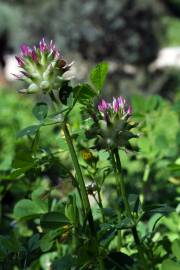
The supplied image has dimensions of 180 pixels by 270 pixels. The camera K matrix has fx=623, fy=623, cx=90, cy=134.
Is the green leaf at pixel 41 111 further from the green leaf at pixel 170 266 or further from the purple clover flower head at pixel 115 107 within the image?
the green leaf at pixel 170 266

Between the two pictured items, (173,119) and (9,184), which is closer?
(9,184)

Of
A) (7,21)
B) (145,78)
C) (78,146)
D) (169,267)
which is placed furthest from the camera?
(7,21)

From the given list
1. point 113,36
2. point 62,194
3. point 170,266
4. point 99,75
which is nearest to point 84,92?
point 99,75

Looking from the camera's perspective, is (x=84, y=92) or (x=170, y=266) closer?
(x=170, y=266)

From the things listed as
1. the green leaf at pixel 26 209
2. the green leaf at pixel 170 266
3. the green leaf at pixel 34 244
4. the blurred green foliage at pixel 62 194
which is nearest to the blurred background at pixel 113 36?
the blurred green foliage at pixel 62 194

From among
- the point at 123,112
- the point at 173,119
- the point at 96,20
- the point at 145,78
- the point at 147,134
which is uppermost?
the point at 96,20

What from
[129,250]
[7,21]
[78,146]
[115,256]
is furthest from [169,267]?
[7,21]

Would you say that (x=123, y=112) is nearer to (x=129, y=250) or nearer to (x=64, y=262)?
(x=64, y=262)

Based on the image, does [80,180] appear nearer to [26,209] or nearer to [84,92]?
[84,92]
